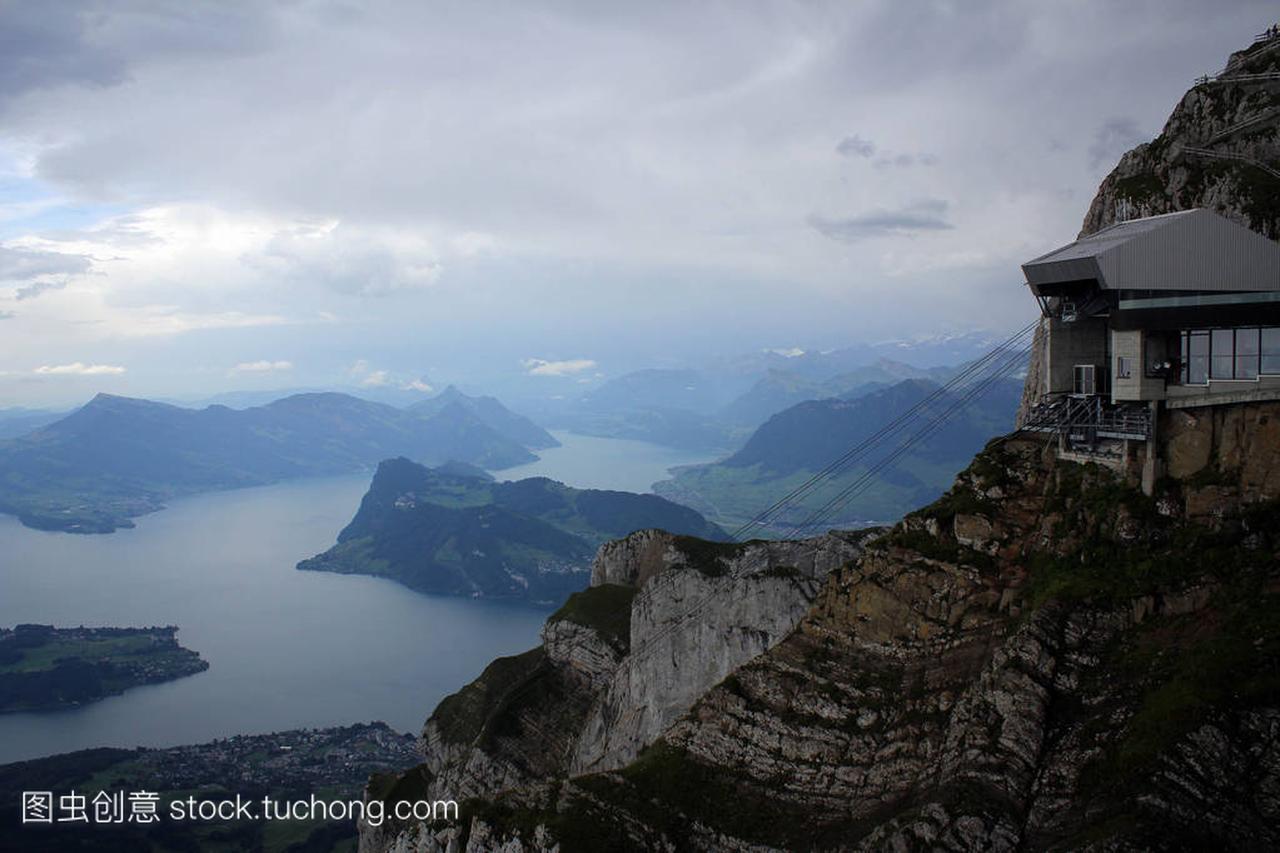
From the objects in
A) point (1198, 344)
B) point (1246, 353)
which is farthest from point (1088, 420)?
point (1246, 353)

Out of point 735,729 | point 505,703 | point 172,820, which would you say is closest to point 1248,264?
point 735,729

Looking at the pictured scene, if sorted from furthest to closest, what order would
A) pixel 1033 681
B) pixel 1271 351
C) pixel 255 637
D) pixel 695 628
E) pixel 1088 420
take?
pixel 255 637
pixel 695 628
pixel 1088 420
pixel 1271 351
pixel 1033 681

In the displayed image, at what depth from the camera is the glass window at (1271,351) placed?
1769cm

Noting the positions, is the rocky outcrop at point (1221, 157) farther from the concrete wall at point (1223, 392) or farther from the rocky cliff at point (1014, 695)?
the rocky cliff at point (1014, 695)

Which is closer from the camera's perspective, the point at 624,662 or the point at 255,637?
the point at 624,662

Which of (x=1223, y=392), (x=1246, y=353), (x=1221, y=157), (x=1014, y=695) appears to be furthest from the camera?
(x=1221, y=157)

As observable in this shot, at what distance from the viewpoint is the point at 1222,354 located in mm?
18188

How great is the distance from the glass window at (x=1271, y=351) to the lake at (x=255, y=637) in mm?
97853

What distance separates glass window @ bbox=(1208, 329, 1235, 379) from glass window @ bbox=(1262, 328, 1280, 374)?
0.51 metres

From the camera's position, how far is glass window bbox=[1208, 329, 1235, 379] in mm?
18031

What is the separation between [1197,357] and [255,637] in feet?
458

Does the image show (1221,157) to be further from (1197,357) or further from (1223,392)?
(1223,392)

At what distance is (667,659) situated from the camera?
Result: 125 feet

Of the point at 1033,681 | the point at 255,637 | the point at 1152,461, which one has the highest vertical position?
the point at 1152,461
